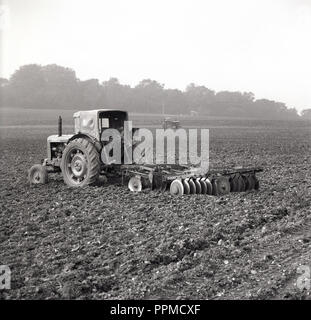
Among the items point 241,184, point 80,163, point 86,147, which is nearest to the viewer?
point 241,184

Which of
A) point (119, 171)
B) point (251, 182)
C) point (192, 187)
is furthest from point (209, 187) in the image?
point (119, 171)

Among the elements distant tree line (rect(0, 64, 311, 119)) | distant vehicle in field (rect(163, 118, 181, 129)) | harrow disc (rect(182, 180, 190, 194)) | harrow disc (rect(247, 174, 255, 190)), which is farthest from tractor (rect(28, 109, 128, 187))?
distant tree line (rect(0, 64, 311, 119))

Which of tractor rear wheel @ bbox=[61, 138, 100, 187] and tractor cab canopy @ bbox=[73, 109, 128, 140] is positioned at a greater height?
tractor cab canopy @ bbox=[73, 109, 128, 140]

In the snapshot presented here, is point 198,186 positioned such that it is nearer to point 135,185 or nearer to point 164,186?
point 164,186

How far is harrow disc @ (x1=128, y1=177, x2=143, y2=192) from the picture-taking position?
9.89 m

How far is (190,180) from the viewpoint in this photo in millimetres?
9336

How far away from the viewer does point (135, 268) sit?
18.4ft

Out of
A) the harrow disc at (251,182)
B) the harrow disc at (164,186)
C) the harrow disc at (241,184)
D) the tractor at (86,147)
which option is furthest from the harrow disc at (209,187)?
the tractor at (86,147)

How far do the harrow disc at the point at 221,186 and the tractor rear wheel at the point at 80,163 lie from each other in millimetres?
2615

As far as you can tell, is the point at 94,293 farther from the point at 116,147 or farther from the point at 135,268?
the point at 116,147

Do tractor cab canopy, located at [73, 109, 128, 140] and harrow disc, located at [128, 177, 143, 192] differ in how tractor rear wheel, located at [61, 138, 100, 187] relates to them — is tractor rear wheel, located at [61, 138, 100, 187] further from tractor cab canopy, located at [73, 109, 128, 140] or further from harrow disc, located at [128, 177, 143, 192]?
harrow disc, located at [128, 177, 143, 192]

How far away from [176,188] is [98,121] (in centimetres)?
240

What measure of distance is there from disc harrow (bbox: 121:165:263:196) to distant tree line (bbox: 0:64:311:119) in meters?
63.4

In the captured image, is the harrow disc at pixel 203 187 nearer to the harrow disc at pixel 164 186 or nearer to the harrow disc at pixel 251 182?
the harrow disc at pixel 164 186
